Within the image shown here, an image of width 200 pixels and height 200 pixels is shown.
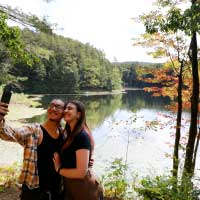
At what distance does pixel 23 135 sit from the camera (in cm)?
254

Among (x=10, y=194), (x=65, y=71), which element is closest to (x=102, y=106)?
(x=65, y=71)

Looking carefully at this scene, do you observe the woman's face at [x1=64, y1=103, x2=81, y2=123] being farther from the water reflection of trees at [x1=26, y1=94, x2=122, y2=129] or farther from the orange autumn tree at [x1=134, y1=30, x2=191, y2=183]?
the water reflection of trees at [x1=26, y1=94, x2=122, y2=129]

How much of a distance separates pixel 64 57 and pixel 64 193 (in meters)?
68.8

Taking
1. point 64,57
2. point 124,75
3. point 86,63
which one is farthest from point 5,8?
point 124,75

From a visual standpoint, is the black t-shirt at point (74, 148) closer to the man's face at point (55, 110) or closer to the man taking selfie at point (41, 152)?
the man taking selfie at point (41, 152)

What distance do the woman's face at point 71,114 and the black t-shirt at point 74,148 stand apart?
138 millimetres

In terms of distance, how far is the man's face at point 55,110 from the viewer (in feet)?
8.46

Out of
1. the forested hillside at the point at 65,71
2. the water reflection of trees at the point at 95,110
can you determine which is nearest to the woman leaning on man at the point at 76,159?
the water reflection of trees at the point at 95,110

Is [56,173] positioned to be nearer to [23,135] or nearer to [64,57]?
[23,135]

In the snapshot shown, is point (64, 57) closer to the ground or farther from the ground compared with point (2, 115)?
farther from the ground

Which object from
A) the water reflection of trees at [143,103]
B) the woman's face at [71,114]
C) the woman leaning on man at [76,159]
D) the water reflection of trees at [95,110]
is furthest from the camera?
the water reflection of trees at [143,103]

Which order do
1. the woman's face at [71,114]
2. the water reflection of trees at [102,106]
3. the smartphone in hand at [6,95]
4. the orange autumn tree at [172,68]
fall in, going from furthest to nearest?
the water reflection of trees at [102,106]
the orange autumn tree at [172,68]
the woman's face at [71,114]
the smartphone in hand at [6,95]

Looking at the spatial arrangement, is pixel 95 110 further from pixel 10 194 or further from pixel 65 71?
pixel 10 194

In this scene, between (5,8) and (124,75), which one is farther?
(124,75)
